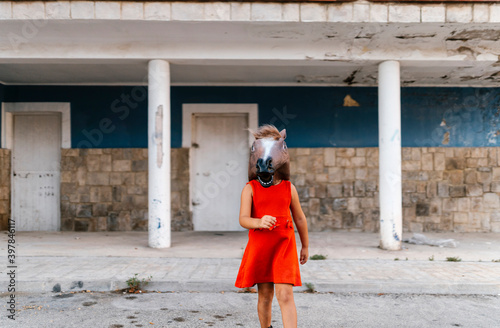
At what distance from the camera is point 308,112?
414 inches

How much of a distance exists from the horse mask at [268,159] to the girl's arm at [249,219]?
0.13 meters

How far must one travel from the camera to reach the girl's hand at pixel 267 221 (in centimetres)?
291

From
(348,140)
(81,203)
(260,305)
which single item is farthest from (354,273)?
(81,203)

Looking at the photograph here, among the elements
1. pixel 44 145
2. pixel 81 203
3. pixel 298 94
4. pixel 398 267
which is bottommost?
pixel 398 267

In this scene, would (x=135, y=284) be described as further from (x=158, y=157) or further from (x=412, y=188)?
(x=412, y=188)

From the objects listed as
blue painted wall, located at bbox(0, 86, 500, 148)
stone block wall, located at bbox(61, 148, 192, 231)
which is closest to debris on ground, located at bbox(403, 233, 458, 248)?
blue painted wall, located at bbox(0, 86, 500, 148)

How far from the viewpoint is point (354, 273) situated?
233 inches

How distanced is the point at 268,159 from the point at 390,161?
17.5 feet

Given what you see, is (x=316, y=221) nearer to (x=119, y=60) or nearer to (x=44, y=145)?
(x=119, y=60)

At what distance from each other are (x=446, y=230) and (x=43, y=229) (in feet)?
29.7

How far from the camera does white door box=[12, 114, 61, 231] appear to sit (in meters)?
10.4

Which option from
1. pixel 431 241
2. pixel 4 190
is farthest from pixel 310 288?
pixel 4 190

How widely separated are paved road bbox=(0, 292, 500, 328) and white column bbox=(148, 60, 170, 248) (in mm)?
2721

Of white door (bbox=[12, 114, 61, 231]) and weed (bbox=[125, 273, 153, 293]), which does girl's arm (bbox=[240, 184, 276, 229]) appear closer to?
weed (bbox=[125, 273, 153, 293])
